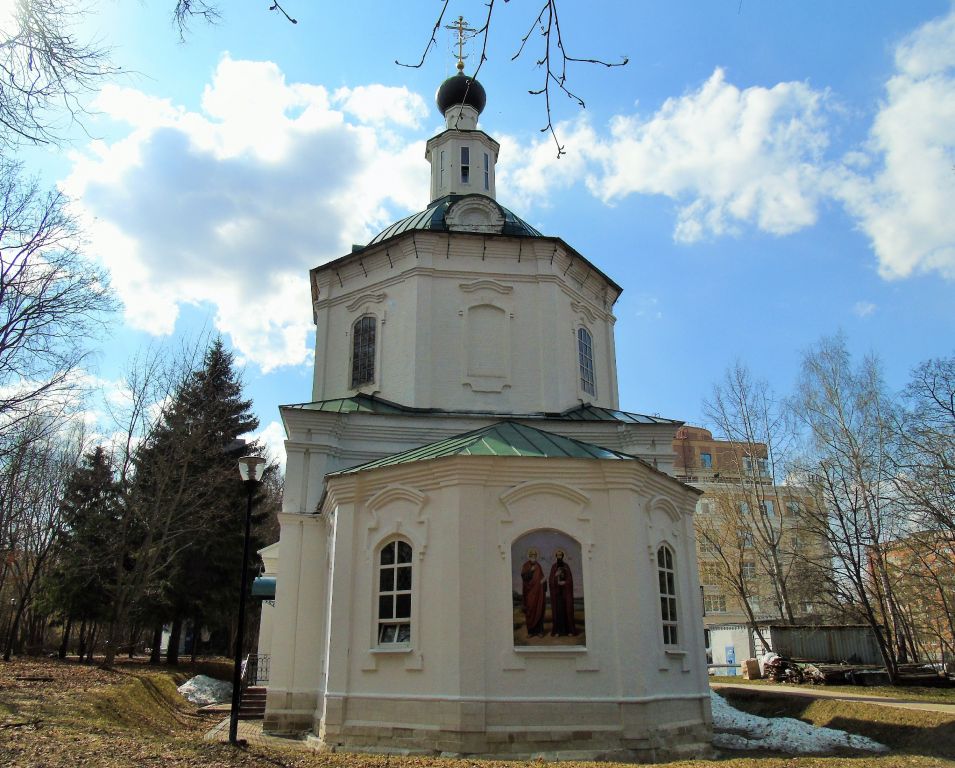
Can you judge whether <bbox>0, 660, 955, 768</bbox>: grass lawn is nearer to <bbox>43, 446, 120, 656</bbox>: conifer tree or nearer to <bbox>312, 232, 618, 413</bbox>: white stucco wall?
<bbox>43, 446, 120, 656</bbox>: conifer tree

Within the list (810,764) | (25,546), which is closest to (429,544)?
Result: (810,764)

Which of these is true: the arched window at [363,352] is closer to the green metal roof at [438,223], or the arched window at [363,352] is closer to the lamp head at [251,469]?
the green metal roof at [438,223]

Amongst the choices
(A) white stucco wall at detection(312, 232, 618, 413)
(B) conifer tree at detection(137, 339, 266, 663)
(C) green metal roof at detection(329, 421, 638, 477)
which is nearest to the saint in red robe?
(C) green metal roof at detection(329, 421, 638, 477)

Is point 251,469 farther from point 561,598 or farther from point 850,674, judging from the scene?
point 850,674

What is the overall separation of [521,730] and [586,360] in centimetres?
972

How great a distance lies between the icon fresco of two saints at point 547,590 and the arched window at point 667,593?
176cm

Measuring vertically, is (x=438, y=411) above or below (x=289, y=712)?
above

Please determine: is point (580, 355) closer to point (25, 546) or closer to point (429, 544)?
point (429, 544)

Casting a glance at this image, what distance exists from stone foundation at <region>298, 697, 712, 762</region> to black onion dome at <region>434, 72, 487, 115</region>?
16614 millimetres

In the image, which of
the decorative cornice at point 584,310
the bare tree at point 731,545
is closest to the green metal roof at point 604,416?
the decorative cornice at point 584,310

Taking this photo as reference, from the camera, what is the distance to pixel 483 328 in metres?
17.2

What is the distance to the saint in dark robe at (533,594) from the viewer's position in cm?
1135

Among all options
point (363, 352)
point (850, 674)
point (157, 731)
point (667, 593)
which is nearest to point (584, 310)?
point (363, 352)

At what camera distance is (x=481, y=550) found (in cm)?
1161
